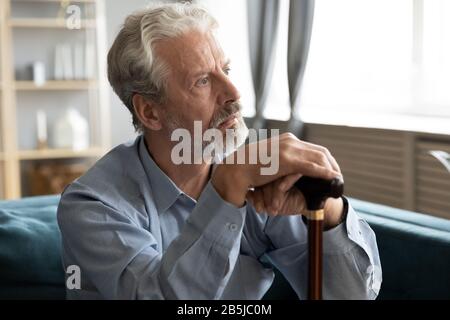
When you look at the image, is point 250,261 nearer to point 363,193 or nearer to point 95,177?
point 95,177

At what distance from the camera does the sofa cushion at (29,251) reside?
1.58 metres

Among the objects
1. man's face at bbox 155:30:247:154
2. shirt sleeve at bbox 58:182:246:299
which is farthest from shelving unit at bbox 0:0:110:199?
shirt sleeve at bbox 58:182:246:299

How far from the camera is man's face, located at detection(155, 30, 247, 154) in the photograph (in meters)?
1.31

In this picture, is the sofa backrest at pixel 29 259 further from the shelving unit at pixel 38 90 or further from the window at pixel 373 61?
the shelving unit at pixel 38 90

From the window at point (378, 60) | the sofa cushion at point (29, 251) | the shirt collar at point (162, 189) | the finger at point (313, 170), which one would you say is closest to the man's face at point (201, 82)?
the shirt collar at point (162, 189)

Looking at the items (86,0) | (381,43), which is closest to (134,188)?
(381,43)

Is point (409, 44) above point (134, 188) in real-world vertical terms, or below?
above

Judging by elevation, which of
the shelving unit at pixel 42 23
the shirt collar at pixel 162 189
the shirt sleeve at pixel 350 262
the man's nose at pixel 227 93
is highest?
the shelving unit at pixel 42 23

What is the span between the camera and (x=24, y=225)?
1.64 m

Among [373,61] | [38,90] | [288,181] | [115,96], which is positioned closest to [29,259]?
[288,181]

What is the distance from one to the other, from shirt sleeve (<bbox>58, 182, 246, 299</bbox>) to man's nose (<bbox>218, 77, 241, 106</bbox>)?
0.33 m

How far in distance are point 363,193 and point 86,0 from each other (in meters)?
2.22

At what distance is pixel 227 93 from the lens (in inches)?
51.7

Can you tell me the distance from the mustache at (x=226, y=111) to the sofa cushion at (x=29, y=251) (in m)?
0.59
